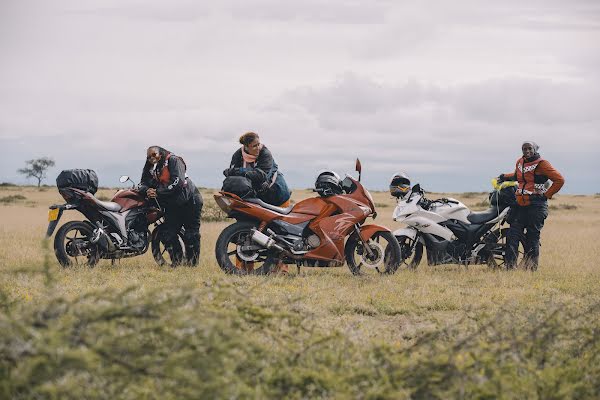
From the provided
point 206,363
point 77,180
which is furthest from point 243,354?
point 77,180

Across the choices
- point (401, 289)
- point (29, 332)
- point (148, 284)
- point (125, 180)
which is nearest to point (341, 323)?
point (401, 289)

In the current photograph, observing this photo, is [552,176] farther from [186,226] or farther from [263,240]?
[186,226]

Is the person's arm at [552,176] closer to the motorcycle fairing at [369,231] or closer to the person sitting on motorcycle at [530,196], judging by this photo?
the person sitting on motorcycle at [530,196]

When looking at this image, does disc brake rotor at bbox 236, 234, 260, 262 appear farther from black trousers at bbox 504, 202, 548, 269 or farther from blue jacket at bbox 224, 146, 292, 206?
black trousers at bbox 504, 202, 548, 269

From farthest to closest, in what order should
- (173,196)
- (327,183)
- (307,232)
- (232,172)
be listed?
(173,196)
(232,172)
(327,183)
(307,232)

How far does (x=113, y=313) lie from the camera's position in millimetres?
4359

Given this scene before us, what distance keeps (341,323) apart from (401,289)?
247 cm

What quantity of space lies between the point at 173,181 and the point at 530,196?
223 inches

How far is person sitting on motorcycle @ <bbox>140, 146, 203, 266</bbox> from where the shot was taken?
12.1m

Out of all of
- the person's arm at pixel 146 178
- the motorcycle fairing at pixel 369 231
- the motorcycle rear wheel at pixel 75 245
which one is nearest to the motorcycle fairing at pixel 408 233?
the motorcycle fairing at pixel 369 231

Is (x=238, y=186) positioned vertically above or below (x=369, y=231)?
above

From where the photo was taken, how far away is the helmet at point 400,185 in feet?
42.1

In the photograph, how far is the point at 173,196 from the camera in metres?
12.1

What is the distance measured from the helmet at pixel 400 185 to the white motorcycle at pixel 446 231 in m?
0.05
